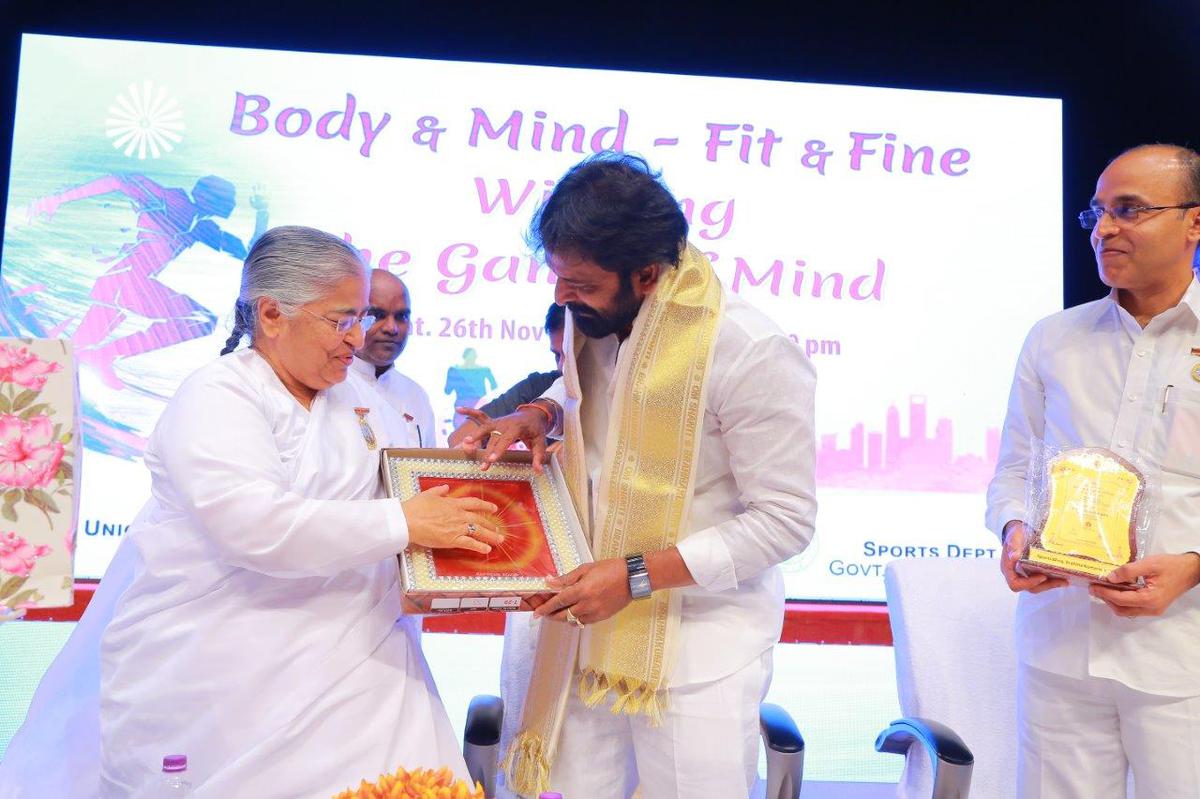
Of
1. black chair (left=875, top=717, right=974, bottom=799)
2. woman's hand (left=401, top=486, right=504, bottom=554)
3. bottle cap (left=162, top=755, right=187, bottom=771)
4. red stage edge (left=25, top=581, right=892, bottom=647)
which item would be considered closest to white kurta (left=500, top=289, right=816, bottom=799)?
woman's hand (left=401, top=486, right=504, bottom=554)

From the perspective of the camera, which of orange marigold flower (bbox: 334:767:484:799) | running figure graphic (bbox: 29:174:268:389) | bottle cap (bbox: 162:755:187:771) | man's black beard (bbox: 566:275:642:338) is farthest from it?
running figure graphic (bbox: 29:174:268:389)

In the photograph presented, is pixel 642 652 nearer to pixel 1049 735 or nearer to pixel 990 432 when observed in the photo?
pixel 1049 735

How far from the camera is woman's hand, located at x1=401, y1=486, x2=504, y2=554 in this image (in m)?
1.87

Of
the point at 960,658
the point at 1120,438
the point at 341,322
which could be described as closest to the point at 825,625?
the point at 960,658

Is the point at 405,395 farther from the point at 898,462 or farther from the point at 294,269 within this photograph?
the point at 898,462

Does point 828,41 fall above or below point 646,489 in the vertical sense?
above

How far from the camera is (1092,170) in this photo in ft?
15.3

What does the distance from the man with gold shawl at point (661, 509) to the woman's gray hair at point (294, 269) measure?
0.39 m

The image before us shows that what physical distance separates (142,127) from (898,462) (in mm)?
3200

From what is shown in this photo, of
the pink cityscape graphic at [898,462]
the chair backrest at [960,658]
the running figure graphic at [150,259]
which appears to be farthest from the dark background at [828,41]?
the chair backrest at [960,658]

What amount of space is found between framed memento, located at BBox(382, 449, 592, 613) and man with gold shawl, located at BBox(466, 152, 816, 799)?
47mm

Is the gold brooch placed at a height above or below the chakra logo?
below

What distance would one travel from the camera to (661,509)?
203 cm

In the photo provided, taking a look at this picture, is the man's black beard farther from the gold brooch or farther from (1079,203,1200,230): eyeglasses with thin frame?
(1079,203,1200,230): eyeglasses with thin frame
